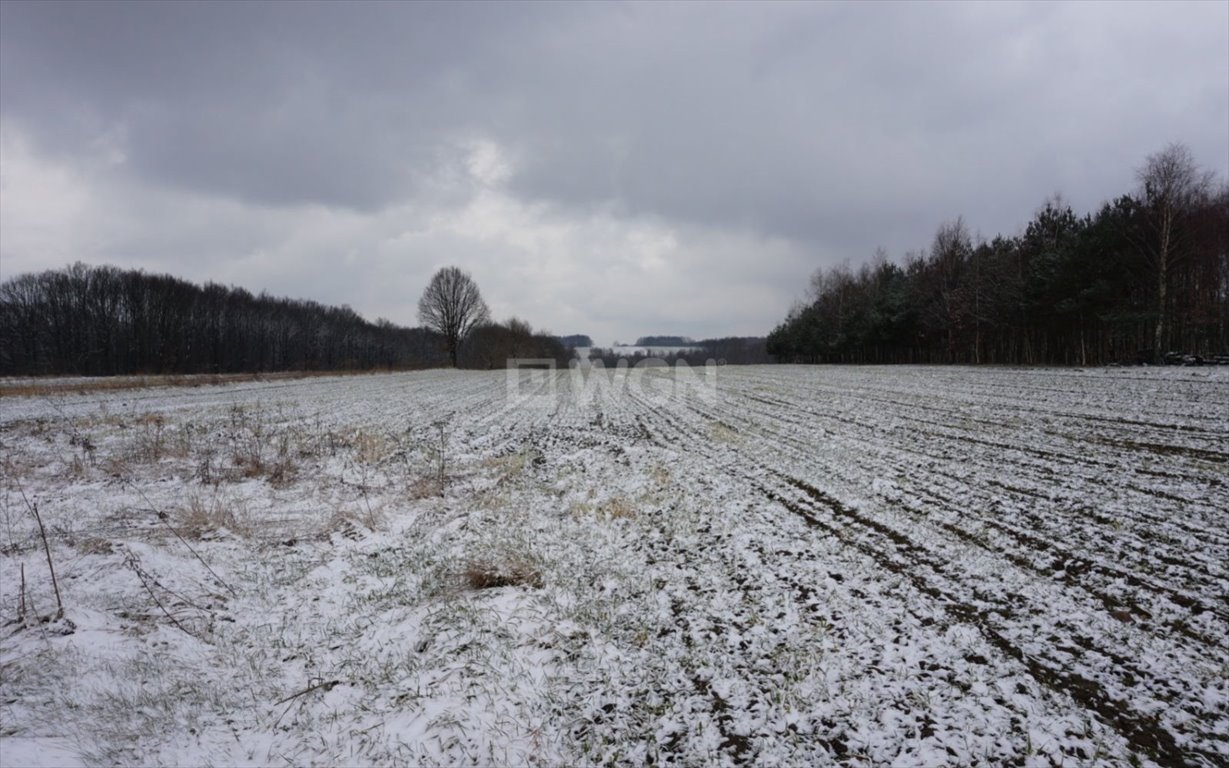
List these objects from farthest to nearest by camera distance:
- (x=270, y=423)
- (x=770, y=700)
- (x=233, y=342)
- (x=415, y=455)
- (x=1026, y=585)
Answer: (x=233, y=342), (x=270, y=423), (x=415, y=455), (x=1026, y=585), (x=770, y=700)

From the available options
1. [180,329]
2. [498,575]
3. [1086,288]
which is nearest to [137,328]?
[180,329]

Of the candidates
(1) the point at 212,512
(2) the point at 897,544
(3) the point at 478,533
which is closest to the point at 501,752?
(3) the point at 478,533

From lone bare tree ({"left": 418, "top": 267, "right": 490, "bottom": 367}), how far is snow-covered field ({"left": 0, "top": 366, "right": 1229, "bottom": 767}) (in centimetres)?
7645

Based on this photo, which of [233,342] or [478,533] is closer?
[478,533]

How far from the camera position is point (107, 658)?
392 cm

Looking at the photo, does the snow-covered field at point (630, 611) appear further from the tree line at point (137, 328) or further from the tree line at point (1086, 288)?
the tree line at point (137, 328)

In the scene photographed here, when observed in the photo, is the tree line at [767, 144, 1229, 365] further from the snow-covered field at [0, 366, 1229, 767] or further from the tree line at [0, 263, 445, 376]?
the tree line at [0, 263, 445, 376]

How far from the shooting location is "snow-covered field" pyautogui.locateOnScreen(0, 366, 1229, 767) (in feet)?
10.6

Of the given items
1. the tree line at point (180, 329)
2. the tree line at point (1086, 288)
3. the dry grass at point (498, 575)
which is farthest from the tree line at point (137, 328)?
the dry grass at point (498, 575)

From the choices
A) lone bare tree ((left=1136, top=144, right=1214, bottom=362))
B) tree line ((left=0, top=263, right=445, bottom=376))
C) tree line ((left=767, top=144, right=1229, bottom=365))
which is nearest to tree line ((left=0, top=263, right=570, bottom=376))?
tree line ((left=0, top=263, right=445, bottom=376))

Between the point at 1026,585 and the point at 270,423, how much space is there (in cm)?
1971

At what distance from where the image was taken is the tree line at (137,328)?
69688 mm

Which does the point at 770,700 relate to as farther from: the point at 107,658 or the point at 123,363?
the point at 123,363

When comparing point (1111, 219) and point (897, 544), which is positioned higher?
point (1111, 219)
